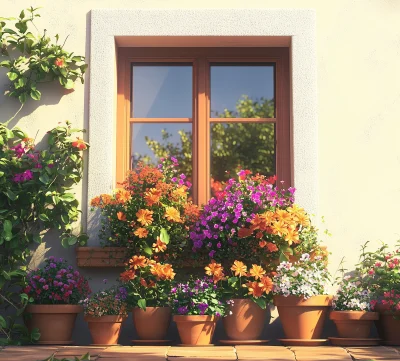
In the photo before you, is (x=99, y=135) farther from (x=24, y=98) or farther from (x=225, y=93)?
(x=225, y=93)

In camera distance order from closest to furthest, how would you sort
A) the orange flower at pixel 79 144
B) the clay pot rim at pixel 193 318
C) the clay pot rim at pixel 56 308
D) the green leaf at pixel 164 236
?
the clay pot rim at pixel 193 318 → the clay pot rim at pixel 56 308 → the green leaf at pixel 164 236 → the orange flower at pixel 79 144

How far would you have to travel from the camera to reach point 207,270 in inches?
221

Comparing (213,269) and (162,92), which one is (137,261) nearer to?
(213,269)

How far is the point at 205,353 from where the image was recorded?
4969mm

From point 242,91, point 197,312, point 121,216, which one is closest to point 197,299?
point 197,312

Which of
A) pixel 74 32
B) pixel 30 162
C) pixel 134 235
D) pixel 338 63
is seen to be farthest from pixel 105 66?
pixel 338 63

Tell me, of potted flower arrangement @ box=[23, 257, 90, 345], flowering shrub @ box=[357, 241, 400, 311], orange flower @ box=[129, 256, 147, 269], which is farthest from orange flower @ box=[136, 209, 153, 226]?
flowering shrub @ box=[357, 241, 400, 311]

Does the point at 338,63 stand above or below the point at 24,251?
above

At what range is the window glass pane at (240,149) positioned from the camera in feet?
21.0

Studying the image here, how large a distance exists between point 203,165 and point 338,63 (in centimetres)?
128

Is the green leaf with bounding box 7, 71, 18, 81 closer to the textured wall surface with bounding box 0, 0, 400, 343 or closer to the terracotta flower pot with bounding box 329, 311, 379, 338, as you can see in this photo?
the textured wall surface with bounding box 0, 0, 400, 343

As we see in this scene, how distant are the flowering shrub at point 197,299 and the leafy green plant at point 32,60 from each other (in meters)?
1.81

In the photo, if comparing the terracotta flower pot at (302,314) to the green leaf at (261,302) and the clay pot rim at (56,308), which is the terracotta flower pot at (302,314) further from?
the clay pot rim at (56,308)

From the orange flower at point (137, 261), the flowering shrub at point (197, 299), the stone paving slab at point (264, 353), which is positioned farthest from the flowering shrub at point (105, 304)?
the stone paving slab at point (264, 353)
